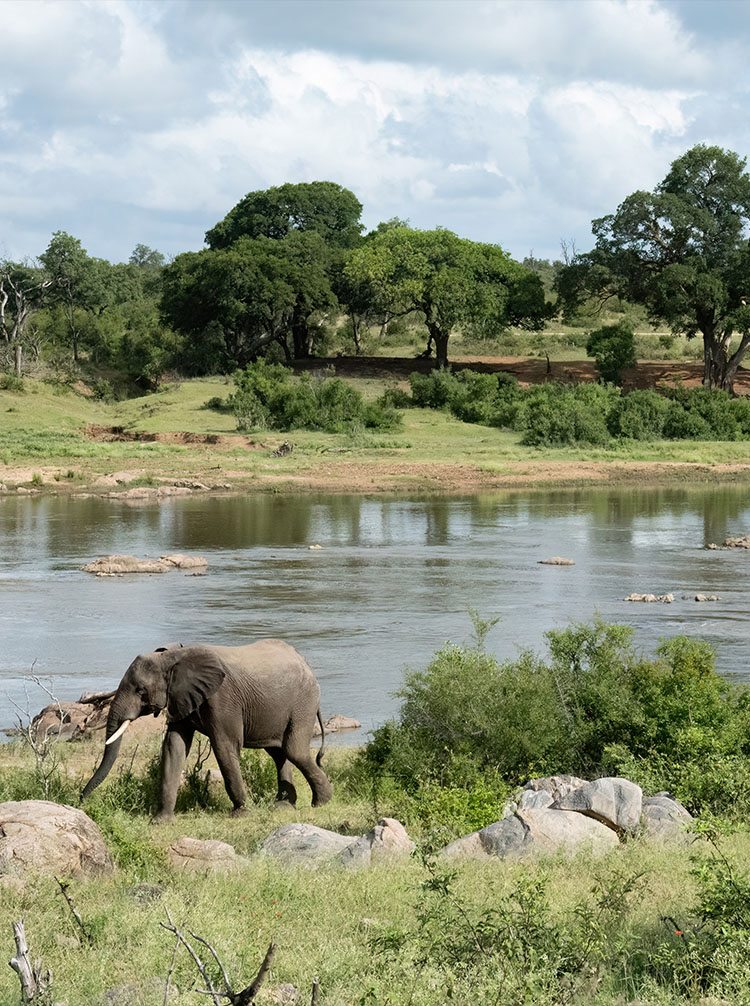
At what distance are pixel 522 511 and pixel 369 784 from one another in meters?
24.8

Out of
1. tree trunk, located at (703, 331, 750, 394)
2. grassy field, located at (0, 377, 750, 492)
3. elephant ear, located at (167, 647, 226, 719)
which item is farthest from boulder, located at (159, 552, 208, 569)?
tree trunk, located at (703, 331, 750, 394)

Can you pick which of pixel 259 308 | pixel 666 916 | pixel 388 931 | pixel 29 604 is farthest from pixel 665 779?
pixel 259 308

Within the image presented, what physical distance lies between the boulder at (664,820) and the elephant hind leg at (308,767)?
288 cm

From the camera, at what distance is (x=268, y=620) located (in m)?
20.2

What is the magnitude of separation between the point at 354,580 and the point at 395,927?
17838 mm

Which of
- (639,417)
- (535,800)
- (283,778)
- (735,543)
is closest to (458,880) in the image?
(535,800)

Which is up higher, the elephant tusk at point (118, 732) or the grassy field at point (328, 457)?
the grassy field at point (328, 457)

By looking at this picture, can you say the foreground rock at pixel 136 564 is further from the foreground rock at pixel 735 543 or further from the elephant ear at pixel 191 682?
the elephant ear at pixel 191 682

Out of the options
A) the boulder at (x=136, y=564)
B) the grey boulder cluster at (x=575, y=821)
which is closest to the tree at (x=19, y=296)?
the boulder at (x=136, y=564)

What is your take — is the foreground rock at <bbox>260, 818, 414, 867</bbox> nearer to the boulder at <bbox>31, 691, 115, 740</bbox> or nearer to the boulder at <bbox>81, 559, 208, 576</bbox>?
the boulder at <bbox>31, 691, 115, 740</bbox>

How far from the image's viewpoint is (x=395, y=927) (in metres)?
6.57

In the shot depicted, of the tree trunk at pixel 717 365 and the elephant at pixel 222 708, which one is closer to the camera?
the elephant at pixel 222 708

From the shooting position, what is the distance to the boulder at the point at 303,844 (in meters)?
8.70

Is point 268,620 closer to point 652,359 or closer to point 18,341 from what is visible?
point 18,341
